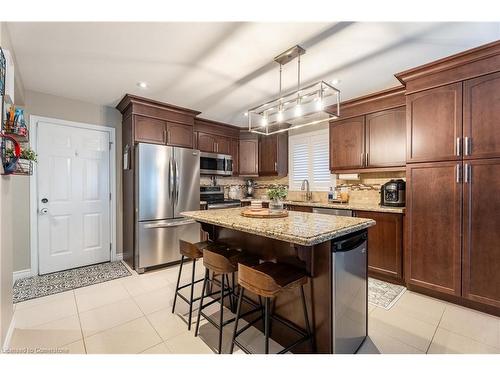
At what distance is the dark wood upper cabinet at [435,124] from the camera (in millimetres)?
2285

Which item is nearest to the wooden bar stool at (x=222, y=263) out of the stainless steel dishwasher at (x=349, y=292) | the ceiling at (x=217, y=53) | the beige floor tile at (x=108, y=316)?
the stainless steel dishwasher at (x=349, y=292)

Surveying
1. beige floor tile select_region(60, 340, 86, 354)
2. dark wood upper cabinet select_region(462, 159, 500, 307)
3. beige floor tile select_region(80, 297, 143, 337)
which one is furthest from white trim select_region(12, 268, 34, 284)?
dark wood upper cabinet select_region(462, 159, 500, 307)

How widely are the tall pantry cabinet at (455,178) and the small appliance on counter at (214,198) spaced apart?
9.22 ft

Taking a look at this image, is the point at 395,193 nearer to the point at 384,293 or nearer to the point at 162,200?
the point at 384,293

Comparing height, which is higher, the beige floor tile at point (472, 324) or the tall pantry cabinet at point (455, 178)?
the tall pantry cabinet at point (455, 178)

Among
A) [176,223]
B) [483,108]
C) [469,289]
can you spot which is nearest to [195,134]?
[176,223]

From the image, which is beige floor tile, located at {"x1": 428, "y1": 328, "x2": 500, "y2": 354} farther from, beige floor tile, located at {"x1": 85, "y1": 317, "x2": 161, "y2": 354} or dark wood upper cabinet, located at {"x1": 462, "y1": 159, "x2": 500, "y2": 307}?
beige floor tile, located at {"x1": 85, "y1": 317, "x2": 161, "y2": 354}

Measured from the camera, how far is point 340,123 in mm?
3635

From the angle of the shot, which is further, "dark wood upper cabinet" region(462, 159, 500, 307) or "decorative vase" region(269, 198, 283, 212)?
"decorative vase" region(269, 198, 283, 212)

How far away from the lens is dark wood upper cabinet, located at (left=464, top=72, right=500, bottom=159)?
6.83 ft

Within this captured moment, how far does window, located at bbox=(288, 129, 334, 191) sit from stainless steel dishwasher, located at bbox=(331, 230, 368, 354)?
2.50 m

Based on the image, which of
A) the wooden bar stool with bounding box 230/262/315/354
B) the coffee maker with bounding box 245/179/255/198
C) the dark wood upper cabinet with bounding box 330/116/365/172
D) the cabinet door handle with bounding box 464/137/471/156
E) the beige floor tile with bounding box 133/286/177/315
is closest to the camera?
the wooden bar stool with bounding box 230/262/315/354

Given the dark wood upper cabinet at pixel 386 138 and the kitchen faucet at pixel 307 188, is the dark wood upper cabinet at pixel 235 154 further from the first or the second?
the dark wood upper cabinet at pixel 386 138
